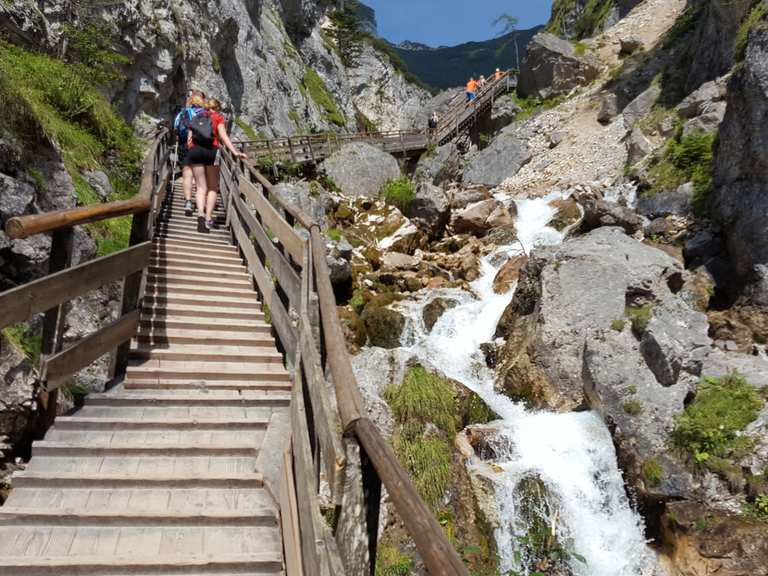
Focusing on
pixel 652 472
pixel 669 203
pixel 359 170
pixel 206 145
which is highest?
pixel 359 170

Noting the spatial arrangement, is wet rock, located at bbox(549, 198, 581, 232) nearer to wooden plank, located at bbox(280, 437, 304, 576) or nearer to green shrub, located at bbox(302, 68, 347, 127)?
wooden plank, located at bbox(280, 437, 304, 576)

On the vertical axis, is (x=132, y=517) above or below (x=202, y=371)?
below

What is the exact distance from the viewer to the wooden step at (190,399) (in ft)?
15.4

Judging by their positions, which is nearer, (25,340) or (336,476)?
(336,476)

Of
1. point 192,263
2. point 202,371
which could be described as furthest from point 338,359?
point 192,263

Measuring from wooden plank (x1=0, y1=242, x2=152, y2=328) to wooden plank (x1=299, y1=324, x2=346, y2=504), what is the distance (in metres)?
1.99

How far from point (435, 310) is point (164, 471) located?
37.4 ft

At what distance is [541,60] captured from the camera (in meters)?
33.2

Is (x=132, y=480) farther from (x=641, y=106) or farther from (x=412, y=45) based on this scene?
(x=412, y=45)

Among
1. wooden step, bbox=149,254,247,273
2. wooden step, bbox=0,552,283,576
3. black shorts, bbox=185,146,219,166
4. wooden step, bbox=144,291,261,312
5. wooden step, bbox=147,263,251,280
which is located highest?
black shorts, bbox=185,146,219,166

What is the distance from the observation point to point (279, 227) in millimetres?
5746

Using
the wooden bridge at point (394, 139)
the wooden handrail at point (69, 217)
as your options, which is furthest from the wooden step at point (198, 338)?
the wooden bridge at point (394, 139)

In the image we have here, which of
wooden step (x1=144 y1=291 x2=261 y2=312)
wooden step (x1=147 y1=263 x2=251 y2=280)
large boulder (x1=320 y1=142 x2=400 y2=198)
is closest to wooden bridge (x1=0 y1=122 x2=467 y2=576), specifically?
wooden step (x1=144 y1=291 x2=261 y2=312)

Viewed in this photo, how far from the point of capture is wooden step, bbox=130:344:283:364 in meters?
5.55
